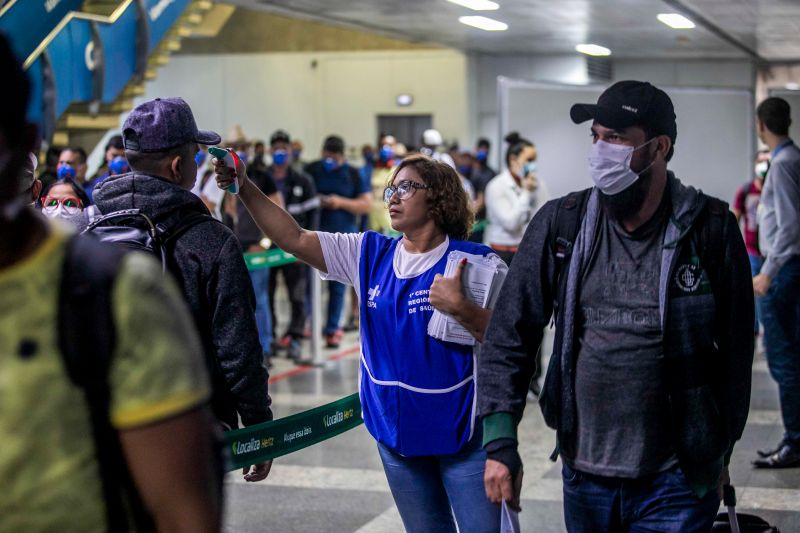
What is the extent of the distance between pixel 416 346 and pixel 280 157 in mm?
8626

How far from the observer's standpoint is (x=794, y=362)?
7543 millimetres

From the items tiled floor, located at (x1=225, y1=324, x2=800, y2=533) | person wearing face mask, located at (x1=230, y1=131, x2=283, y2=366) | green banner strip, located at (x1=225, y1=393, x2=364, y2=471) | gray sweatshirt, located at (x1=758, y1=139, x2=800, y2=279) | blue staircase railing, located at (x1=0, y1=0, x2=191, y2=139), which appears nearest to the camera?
green banner strip, located at (x1=225, y1=393, x2=364, y2=471)

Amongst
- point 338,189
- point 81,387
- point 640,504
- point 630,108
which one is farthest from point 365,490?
point 338,189

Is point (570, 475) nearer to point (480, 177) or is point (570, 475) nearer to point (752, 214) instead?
point (752, 214)

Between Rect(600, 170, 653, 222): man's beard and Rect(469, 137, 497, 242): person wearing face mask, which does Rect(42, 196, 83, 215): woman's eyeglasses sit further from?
Rect(469, 137, 497, 242): person wearing face mask

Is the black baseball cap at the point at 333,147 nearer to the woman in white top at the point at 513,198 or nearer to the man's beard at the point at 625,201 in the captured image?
the woman in white top at the point at 513,198

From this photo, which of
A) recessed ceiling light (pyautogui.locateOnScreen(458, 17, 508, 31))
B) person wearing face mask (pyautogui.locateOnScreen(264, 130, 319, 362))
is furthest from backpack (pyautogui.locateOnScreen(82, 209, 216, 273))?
recessed ceiling light (pyautogui.locateOnScreen(458, 17, 508, 31))

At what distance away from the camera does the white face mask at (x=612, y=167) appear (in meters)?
3.42

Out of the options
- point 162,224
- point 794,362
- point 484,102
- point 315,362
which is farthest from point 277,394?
point 484,102

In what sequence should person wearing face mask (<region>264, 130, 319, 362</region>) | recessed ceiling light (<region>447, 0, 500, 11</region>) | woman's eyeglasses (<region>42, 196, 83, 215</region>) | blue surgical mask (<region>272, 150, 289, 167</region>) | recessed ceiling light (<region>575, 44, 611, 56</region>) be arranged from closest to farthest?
woman's eyeglasses (<region>42, 196, 83, 215</region>), person wearing face mask (<region>264, 130, 319, 362</region>), blue surgical mask (<region>272, 150, 289, 167</region>), recessed ceiling light (<region>447, 0, 500, 11</region>), recessed ceiling light (<region>575, 44, 611, 56</region>)

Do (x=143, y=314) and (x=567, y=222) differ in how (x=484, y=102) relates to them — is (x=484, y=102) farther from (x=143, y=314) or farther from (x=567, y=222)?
(x=143, y=314)

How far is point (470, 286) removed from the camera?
411 centimetres

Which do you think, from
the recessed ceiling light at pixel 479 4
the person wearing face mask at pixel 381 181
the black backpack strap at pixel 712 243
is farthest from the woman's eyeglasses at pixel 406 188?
the person wearing face mask at pixel 381 181

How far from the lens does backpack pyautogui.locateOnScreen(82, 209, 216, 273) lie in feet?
11.3
